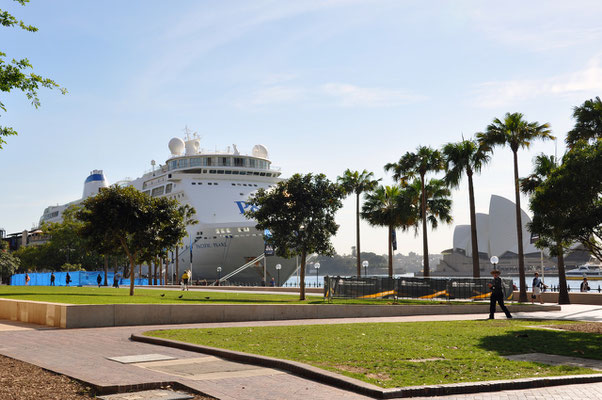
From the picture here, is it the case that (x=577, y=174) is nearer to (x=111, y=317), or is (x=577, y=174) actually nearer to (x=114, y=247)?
(x=111, y=317)

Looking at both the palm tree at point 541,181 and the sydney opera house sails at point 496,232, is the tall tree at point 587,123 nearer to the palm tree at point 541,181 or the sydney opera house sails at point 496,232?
the palm tree at point 541,181

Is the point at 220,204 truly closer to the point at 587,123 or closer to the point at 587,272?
the point at 587,123

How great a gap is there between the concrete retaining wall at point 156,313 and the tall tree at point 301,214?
706 cm

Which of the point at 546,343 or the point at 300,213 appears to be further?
the point at 300,213

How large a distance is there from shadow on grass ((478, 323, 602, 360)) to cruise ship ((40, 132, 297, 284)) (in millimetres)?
41042

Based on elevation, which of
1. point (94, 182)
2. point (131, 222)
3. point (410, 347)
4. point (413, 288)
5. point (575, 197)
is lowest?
point (410, 347)

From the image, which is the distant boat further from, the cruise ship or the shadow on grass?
the shadow on grass

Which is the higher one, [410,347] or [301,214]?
[301,214]

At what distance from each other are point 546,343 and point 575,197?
484 cm

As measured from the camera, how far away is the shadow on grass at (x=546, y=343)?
Answer: 1132 centimetres

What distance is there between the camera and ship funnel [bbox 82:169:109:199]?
3893 inches

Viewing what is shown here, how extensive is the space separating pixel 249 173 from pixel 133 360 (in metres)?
58.7

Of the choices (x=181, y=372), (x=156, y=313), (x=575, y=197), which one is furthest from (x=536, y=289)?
(x=181, y=372)

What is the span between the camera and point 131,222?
1113 inches
